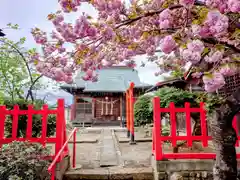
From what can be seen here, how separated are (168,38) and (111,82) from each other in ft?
56.5

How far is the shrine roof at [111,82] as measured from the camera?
1719cm

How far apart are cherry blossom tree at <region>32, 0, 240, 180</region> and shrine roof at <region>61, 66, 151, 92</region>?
42.0 feet

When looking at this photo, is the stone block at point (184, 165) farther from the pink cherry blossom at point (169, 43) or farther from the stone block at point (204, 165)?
the pink cherry blossom at point (169, 43)

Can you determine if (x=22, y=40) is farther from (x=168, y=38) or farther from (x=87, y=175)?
(x=168, y=38)

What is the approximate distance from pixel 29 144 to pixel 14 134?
0.72 m

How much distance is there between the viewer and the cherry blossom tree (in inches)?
78.0

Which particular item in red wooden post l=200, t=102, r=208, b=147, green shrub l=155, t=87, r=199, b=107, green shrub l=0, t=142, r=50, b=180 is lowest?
green shrub l=0, t=142, r=50, b=180

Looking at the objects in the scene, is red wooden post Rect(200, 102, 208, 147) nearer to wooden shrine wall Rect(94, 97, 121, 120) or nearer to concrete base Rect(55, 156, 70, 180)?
concrete base Rect(55, 156, 70, 180)

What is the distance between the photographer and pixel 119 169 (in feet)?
12.6

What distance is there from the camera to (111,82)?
1925 cm

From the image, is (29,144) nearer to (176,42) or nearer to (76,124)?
(176,42)

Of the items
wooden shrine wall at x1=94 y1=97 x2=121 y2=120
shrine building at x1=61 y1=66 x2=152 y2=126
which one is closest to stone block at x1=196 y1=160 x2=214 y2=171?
shrine building at x1=61 y1=66 x2=152 y2=126

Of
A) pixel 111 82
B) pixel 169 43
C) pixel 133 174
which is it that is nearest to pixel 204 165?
pixel 133 174

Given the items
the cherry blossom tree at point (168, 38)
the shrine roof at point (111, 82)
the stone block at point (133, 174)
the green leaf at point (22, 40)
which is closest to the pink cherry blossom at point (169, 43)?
the cherry blossom tree at point (168, 38)
